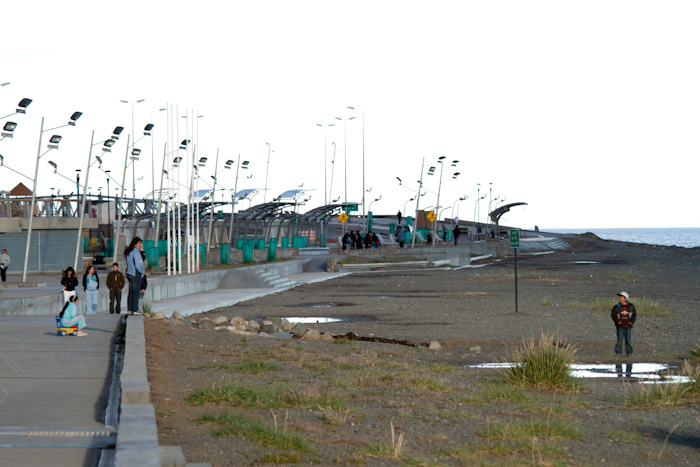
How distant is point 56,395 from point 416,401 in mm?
3651

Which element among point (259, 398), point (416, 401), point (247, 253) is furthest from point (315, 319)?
point (247, 253)

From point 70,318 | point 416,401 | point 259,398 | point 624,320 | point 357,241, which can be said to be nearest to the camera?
point 259,398

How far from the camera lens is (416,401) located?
29.6 feet

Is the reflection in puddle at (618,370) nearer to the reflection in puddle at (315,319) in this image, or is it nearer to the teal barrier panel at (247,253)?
the reflection in puddle at (315,319)

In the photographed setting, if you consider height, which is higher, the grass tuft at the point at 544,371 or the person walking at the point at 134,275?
the person walking at the point at 134,275

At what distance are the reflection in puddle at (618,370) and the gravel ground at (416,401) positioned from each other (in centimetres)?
27

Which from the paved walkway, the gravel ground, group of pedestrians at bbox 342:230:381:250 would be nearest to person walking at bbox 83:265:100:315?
the paved walkway

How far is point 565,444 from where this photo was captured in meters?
7.27

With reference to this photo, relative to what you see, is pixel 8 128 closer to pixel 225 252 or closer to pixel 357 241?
pixel 225 252

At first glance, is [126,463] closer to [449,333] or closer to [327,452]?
[327,452]

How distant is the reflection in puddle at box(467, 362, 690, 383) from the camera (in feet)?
38.7

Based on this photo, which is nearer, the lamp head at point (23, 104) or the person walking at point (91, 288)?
the person walking at point (91, 288)

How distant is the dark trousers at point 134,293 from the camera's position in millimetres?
16500

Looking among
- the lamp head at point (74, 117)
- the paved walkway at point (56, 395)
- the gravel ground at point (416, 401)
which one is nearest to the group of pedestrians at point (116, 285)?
the paved walkway at point (56, 395)
